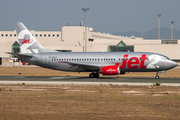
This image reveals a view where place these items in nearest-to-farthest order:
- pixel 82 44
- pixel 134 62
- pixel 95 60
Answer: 1. pixel 134 62
2. pixel 95 60
3. pixel 82 44

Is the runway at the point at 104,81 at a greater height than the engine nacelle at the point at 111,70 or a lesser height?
lesser

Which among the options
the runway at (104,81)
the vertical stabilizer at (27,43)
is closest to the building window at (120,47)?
the vertical stabilizer at (27,43)

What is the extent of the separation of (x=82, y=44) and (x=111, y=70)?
83.1m

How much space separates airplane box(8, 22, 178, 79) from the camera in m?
39.2

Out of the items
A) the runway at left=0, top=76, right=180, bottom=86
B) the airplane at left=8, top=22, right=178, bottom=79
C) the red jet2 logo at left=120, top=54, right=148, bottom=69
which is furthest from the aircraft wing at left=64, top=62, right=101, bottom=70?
the red jet2 logo at left=120, top=54, right=148, bottom=69

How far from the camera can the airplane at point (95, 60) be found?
39.2 meters

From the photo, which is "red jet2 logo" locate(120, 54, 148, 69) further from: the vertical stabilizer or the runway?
the vertical stabilizer

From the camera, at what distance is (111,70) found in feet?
124

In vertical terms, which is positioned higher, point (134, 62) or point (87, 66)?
point (134, 62)

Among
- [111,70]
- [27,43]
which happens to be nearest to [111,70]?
[111,70]

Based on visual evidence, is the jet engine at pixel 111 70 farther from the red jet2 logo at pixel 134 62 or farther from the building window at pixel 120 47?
the building window at pixel 120 47

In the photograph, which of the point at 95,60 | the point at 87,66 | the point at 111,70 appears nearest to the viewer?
the point at 111,70

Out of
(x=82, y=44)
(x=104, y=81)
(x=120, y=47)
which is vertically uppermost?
(x=82, y=44)

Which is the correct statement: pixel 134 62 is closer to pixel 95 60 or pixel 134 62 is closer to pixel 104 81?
pixel 95 60
